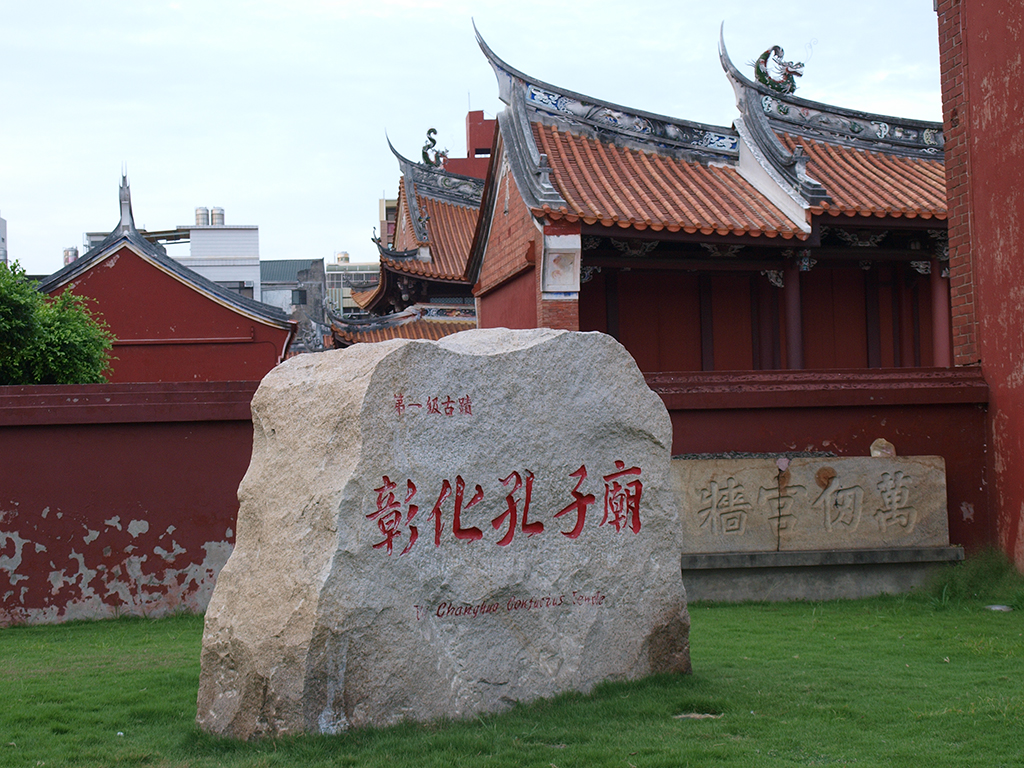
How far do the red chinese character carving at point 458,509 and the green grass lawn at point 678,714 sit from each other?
2.20 feet

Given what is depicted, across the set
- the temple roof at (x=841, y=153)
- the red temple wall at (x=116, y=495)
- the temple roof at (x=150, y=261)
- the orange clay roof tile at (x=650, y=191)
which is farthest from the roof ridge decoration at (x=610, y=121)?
the temple roof at (x=150, y=261)

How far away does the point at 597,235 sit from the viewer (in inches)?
386

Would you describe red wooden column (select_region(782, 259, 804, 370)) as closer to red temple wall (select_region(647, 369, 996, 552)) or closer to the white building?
red temple wall (select_region(647, 369, 996, 552))

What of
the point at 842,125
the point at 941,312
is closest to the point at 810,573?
the point at 941,312

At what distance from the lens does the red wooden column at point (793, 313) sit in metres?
10.7

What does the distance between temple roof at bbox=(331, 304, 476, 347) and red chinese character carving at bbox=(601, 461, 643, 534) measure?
14.6 metres

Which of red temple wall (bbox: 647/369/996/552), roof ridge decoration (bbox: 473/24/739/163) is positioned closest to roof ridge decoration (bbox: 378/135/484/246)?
roof ridge decoration (bbox: 473/24/739/163)

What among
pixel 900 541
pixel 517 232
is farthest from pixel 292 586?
pixel 517 232

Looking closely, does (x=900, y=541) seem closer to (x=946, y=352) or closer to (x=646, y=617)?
(x=646, y=617)

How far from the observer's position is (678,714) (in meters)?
3.77

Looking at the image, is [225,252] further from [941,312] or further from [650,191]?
[941,312]

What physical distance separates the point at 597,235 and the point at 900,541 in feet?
14.7

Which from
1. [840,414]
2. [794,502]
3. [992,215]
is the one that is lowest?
[794,502]

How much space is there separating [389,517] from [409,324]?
1559cm
